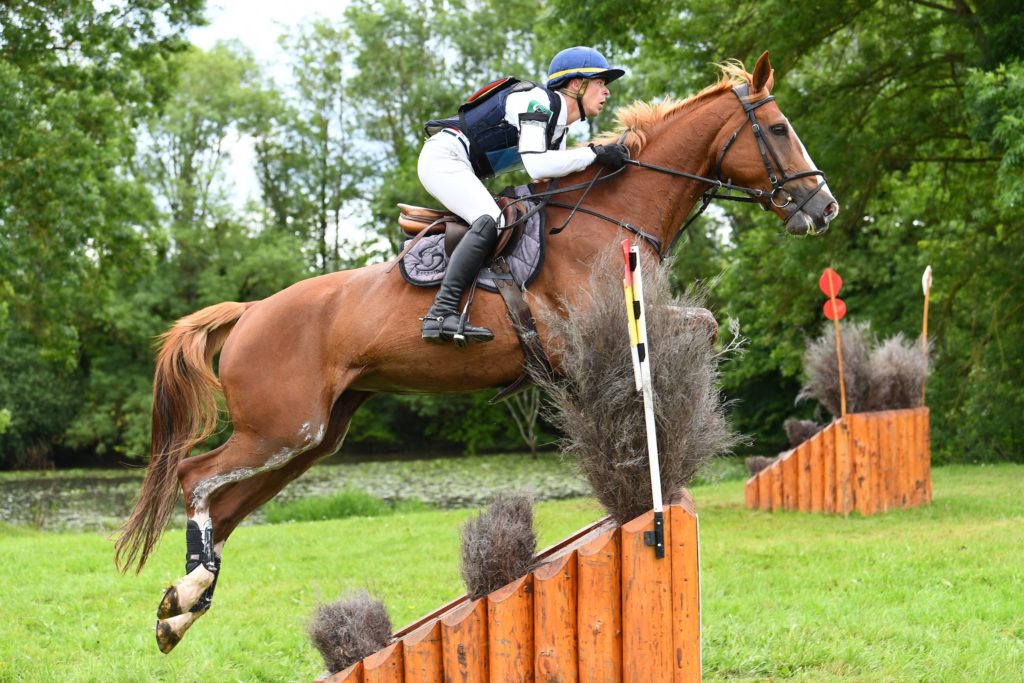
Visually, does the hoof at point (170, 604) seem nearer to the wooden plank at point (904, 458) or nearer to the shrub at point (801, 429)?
the wooden plank at point (904, 458)

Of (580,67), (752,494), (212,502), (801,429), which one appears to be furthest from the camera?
(801,429)

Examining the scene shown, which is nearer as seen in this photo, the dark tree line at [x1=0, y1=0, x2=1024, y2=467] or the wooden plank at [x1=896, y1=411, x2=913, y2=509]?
the wooden plank at [x1=896, y1=411, x2=913, y2=509]

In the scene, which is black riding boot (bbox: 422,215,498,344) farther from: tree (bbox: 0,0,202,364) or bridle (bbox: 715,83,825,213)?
tree (bbox: 0,0,202,364)

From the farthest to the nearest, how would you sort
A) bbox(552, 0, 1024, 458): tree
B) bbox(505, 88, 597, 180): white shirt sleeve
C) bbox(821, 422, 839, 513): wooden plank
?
1. bbox(552, 0, 1024, 458): tree
2. bbox(821, 422, 839, 513): wooden plank
3. bbox(505, 88, 597, 180): white shirt sleeve

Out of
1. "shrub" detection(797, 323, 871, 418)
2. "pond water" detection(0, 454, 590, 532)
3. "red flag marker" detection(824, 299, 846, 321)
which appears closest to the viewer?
"red flag marker" detection(824, 299, 846, 321)

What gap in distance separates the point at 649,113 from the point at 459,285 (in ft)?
4.20

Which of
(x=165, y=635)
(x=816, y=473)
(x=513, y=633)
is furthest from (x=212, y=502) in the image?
(x=816, y=473)

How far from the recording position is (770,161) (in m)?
4.22

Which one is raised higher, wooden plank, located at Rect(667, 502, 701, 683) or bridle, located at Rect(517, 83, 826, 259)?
bridle, located at Rect(517, 83, 826, 259)

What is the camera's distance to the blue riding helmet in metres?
4.18

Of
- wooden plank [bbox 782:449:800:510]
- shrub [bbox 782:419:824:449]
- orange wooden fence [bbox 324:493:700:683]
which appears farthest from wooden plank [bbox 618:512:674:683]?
shrub [bbox 782:419:824:449]

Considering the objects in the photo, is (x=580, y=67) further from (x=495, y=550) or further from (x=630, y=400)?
(x=495, y=550)

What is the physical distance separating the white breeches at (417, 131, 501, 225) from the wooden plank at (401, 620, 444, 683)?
168 centimetres

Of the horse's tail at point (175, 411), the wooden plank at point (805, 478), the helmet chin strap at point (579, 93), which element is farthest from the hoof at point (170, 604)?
the wooden plank at point (805, 478)
